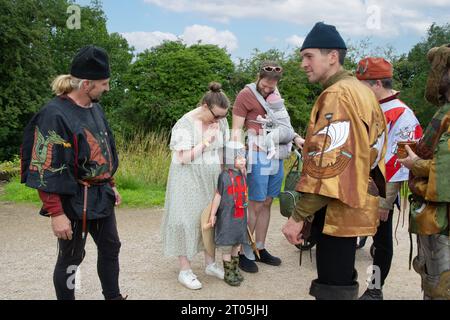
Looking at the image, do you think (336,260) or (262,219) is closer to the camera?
(336,260)

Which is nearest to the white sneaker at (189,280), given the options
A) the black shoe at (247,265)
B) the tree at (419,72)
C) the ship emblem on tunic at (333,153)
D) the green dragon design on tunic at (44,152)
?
the black shoe at (247,265)

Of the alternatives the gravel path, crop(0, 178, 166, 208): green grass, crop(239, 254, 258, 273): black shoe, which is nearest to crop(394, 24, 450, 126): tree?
crop(0, 178, 166, 208): green grass

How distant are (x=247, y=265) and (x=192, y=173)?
112 cm

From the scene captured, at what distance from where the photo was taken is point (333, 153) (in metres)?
2.58

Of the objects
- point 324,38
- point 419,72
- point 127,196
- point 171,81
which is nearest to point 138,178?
point 127,196

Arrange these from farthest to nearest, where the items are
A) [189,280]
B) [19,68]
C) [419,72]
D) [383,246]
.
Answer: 1. [419,72]
2. [19,68]
3. [189,280]
4. [383,246]

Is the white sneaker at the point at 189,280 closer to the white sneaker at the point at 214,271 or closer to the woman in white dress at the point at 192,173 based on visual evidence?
the woman in white dress at the point at 192,173

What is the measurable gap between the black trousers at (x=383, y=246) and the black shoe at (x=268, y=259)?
4.23 ft

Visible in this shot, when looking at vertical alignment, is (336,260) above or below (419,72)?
below

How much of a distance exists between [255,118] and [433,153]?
6.87 feet

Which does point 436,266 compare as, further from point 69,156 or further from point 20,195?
point 20,195

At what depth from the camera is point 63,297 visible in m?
3.39

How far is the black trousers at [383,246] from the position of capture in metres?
3.85
